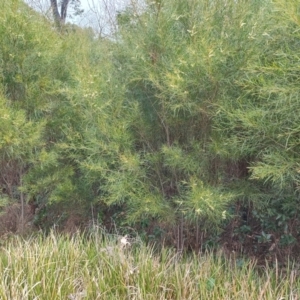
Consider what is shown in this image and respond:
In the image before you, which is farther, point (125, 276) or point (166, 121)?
point (166, 121)

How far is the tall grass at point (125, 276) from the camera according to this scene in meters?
2.82

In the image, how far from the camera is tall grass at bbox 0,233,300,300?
2820 mm

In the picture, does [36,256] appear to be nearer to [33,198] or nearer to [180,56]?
[33,198]

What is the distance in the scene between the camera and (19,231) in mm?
4441

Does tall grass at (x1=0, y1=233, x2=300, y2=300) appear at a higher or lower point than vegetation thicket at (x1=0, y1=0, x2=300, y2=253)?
lower

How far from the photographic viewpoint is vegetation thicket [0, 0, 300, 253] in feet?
9.33

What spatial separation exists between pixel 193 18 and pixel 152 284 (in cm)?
215

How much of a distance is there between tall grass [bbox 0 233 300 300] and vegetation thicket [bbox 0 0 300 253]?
0.44 m

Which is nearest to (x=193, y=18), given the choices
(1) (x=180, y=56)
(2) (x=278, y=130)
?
(1) (x=180, y=56)

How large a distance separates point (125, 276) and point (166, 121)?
4.47ft

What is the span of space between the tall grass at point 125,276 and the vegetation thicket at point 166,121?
44 cm

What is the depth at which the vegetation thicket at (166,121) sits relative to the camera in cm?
284

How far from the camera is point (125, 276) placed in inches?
118

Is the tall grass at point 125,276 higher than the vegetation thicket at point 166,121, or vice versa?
the vegetation thicket at point 166,121
